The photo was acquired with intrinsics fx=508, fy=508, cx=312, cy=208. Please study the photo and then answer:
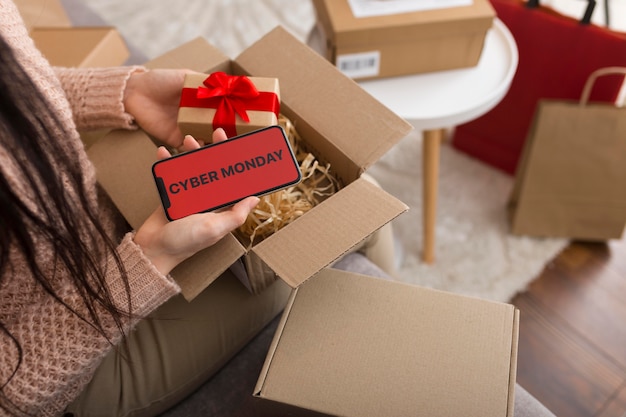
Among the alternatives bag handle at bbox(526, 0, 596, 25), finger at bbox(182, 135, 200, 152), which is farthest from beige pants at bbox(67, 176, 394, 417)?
bag handle at bbox(526, 0, 596, 25)

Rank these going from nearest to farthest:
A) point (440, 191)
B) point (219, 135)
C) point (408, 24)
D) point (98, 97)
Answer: point (219, 135) < point (98, 97) < point (408, 24) < point (440, 191)

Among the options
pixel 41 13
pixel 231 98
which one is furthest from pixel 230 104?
pixel 41 13

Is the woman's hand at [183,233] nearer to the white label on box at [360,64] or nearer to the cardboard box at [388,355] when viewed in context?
the cardboard box at [388,355]

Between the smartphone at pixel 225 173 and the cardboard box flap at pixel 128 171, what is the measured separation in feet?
0.26

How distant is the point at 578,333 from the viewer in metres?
1.15

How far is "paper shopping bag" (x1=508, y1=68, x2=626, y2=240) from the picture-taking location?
1.14 m

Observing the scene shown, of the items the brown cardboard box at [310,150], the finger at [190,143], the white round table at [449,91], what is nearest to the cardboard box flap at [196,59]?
the brown cardboard box at [310,150]

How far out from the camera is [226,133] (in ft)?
2.44

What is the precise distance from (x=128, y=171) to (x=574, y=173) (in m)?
1.01

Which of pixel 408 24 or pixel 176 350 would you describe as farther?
pixel 408 24

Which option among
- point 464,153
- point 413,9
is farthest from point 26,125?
point 464,153

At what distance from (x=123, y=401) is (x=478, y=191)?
104 cm

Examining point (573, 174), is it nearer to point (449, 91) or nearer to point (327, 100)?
point (449, 91)

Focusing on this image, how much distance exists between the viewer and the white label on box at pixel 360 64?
1.02 metres
